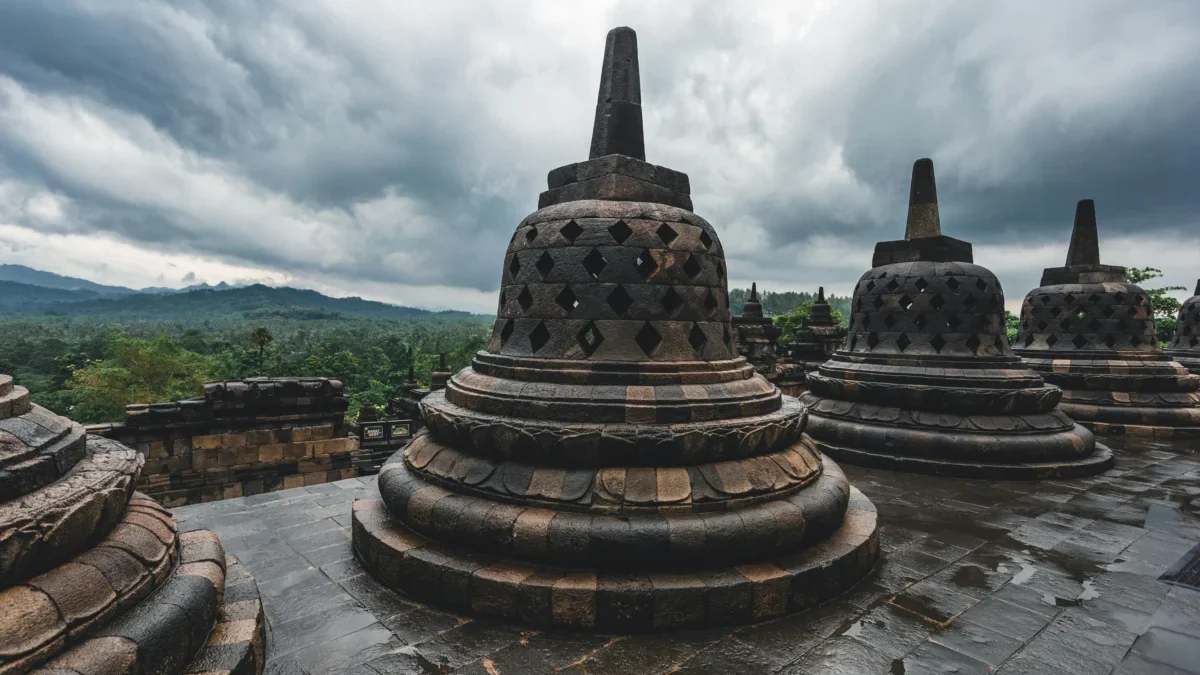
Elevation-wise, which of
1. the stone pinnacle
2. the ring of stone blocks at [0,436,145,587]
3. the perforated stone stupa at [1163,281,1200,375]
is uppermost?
the stone pinnacle

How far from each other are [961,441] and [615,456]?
17.6ft

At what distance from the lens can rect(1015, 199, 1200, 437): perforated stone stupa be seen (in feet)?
31.7

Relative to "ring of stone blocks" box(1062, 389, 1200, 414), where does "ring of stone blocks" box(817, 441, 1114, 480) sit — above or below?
below

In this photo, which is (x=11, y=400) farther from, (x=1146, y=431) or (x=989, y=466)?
(x=1146, y=431)

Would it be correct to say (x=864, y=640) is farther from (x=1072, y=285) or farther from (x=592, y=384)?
(x=1072, y=285)

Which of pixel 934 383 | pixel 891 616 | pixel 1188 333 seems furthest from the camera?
pixel 1188 333

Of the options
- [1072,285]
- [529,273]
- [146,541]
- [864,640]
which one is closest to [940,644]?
[864,640]

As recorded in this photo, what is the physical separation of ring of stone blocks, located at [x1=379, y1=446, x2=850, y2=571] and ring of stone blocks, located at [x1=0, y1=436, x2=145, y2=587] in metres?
1.75

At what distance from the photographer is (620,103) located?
196 inches

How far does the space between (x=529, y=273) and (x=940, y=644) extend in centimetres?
373

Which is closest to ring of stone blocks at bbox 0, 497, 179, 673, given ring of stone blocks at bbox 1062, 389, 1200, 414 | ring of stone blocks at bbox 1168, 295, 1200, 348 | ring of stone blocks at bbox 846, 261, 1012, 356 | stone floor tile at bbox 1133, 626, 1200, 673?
stone floor tile at bbox 1133, 626, 1200, 673

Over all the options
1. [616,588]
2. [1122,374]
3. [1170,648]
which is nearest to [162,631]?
[616,588]

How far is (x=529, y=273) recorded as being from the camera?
15.5ft

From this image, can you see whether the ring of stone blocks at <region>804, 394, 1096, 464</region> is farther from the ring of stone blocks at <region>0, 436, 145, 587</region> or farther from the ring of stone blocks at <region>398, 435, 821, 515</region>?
the ring of stone blocks at <region>0, 436, 145, 587</region>
